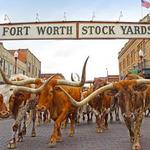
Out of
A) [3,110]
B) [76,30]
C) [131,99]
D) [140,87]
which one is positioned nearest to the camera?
[131,99]

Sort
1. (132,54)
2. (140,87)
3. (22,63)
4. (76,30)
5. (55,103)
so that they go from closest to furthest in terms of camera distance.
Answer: (140,87) → (55,103) → (76,30) → (132,54) → (22,63)

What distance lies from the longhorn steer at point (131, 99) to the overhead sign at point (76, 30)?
2381mm

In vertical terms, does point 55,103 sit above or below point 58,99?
below

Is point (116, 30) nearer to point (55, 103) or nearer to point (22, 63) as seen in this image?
point (55, 103)

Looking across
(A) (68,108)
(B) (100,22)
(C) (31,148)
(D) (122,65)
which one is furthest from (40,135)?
(D) (122,65)

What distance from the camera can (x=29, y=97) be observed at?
12117 mm

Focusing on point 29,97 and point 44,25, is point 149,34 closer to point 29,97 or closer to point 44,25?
point 44,25

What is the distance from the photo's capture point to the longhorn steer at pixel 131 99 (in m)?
10.2

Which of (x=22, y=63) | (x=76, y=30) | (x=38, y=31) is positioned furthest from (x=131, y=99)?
(x=22, y=63)

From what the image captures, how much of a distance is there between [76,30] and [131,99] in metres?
3.17

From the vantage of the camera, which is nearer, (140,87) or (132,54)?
(140,87)

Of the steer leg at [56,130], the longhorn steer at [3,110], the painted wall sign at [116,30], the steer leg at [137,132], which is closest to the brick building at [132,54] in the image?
the painted wall sign at [116,30]

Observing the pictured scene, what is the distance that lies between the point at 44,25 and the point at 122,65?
251 ft

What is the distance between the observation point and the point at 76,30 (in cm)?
1248
